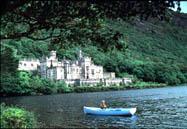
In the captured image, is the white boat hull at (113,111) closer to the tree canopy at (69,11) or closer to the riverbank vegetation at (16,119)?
the riverbank vegetation at (16,119)

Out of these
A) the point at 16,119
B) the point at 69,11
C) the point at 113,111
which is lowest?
the point at 113,111

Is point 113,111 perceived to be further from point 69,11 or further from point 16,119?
point 69,11

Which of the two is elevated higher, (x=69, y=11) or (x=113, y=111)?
(x=69, y=11)

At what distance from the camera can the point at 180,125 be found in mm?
48844

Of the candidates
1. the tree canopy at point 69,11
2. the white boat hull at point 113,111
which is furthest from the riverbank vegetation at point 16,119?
the white boat hull at point 113,111

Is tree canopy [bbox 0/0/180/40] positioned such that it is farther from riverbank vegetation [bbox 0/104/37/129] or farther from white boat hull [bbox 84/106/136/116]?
white boat hull [bbox 84/106/136/116]

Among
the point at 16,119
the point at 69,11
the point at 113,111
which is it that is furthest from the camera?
the point at 113,111

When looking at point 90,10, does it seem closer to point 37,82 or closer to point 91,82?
point 37,82

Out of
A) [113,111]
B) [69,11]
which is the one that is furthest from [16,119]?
[113,111]

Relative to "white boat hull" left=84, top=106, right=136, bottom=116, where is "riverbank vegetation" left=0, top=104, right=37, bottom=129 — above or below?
above

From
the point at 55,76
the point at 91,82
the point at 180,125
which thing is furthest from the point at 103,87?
Answer: the point at 180,125

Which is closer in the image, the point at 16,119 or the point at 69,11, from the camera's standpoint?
the point at 69,11

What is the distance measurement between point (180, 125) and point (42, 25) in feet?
108

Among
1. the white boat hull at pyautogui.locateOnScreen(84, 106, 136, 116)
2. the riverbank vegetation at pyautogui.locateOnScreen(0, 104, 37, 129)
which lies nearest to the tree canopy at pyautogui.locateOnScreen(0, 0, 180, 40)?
the riverbank vegetation at pyautogui.locateOnScreen(0, 104, 37, 129)
